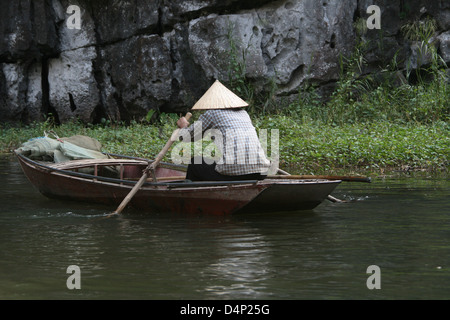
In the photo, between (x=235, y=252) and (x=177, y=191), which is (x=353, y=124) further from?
(x=235, y=252)

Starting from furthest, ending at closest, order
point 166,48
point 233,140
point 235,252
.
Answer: point 166,48, point 233,140, point 235,252

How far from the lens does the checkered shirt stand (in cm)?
651

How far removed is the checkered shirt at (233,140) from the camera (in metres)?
6.51


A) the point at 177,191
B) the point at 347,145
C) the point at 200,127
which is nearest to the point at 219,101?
the point at 200,127

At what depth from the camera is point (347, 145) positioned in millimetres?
10289

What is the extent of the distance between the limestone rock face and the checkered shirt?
7.81 m

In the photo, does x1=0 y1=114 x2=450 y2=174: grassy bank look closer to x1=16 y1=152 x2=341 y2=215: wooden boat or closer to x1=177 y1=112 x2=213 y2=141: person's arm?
x1=16 y1=152 x2=341 y2=215: wooden boat

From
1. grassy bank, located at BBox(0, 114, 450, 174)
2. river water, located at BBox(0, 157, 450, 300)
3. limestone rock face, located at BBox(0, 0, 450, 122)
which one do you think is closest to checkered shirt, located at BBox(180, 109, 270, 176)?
river water, located at BBox(0, 157, 450, 300)

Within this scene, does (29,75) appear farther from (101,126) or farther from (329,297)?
(329,297)

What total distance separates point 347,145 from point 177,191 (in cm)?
436

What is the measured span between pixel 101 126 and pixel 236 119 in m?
9.96

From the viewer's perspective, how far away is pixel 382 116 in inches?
498

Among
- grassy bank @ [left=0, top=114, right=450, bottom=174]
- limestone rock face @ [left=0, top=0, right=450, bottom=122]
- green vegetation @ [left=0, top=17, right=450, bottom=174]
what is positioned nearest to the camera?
grassy bank @ [left=0, top=114, right=450, bottom=174]

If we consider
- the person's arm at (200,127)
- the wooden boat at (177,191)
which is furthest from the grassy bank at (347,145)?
the person's arm at (200,127)
